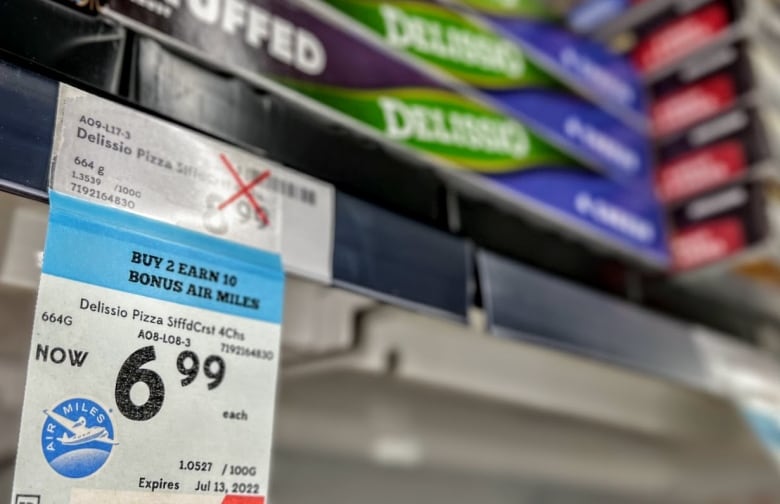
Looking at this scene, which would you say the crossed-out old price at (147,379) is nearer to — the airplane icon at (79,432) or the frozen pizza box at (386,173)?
the airplane icon at (79,432)

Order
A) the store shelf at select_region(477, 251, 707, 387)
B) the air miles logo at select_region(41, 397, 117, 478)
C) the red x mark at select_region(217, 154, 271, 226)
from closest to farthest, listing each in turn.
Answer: the air miles logo at select_region(41, 397, 117, 478), the red x mark at select_region(217, 154, 271, 226), the store shelf at select_region(477, 251, 707, 387)

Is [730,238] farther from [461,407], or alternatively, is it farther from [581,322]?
[461,407]

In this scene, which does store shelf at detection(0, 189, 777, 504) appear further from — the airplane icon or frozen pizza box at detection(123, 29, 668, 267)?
the airplane icon

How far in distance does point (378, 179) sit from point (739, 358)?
0.87m

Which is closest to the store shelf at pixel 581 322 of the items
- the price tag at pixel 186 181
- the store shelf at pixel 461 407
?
the store shelf at pixel 461 407

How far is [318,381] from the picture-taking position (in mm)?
1219

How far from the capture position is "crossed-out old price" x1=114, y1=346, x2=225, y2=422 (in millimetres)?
506

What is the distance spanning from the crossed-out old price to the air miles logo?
16 millimetres

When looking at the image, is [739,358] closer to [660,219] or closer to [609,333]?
[660,219]

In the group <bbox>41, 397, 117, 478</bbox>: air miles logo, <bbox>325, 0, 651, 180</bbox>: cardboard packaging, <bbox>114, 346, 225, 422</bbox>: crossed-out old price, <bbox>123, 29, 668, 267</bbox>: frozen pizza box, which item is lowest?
<bbox>41, 397, 117, 478</bbox>: air miles logo

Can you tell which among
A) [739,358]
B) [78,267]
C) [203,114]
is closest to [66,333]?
[78,267]

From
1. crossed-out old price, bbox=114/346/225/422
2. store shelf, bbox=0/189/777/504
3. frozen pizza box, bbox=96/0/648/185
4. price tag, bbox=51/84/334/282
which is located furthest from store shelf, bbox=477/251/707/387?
crossed-out old price, bbox=114/346/225/422

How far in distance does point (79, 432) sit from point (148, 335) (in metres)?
0.08

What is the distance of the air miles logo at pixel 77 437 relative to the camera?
468mm
